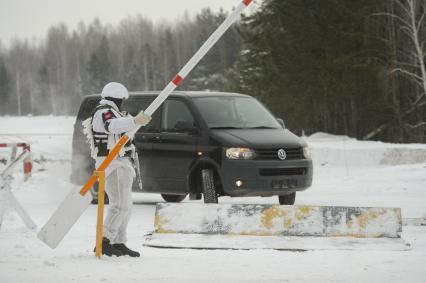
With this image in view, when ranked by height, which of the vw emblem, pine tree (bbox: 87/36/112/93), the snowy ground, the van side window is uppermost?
pine tree (bbox: 87/36/112/93)

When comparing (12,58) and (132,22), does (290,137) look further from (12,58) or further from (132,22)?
(132,22)

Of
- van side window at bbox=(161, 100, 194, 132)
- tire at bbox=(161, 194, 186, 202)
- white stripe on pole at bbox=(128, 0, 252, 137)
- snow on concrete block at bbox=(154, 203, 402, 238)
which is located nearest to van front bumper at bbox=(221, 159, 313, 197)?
van side window at bbox=(161, 100, 194, 132)

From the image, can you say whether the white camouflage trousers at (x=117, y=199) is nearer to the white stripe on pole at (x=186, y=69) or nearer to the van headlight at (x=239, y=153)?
the white stripe on pole at (x=186, y=69)

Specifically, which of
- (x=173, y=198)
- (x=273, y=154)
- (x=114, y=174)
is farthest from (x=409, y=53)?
(x=114, y=174)

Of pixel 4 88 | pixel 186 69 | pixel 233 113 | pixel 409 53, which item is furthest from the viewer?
pixel 4 88

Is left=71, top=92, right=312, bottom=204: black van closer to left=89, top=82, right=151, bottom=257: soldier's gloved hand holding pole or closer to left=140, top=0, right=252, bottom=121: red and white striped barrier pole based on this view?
left=140, top=0, right=252, bottom=121: red and white striped barrier pole

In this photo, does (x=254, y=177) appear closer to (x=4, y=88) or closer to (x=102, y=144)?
(x=102, y=144)

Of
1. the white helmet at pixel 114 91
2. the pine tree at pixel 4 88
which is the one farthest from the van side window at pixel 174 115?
the pine tree at pixel 4 88

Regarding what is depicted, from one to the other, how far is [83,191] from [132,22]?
10506 centimetres

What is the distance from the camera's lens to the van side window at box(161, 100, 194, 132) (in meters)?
13.5

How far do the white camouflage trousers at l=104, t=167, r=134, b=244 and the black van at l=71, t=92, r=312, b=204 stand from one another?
3.92 meters

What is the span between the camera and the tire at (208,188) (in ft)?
40.8

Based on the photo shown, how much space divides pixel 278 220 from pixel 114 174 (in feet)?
7.41

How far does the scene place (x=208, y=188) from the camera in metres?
12.4
